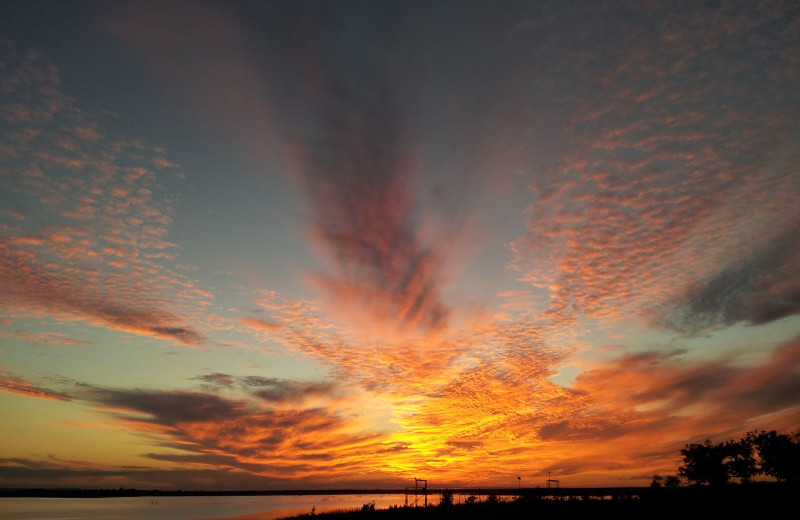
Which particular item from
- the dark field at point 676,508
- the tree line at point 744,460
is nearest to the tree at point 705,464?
the tree line at point 744,460

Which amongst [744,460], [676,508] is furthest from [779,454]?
[676,508]

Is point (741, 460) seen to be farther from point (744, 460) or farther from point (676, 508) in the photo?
point (676, 508)

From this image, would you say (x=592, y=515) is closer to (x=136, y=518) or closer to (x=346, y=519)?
(x=346, y=519)

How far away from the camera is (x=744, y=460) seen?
8875 cm

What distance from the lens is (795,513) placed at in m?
25.7

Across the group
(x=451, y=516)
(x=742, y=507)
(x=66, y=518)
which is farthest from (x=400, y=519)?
(x=66, y=518)

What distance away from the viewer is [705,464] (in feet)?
303

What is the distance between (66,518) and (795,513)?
355 ft

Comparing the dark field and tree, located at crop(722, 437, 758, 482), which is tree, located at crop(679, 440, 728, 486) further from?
the dark field

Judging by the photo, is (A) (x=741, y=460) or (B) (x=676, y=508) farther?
(A) (x=741, y=460)

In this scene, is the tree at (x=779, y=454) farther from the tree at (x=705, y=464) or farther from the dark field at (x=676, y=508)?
the dark field at (x=676, y=508)

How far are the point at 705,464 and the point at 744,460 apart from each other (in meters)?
6.71

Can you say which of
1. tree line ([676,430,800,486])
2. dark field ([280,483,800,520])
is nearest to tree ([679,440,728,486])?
tree line ([676,430,800,486])

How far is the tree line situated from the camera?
8175cm
